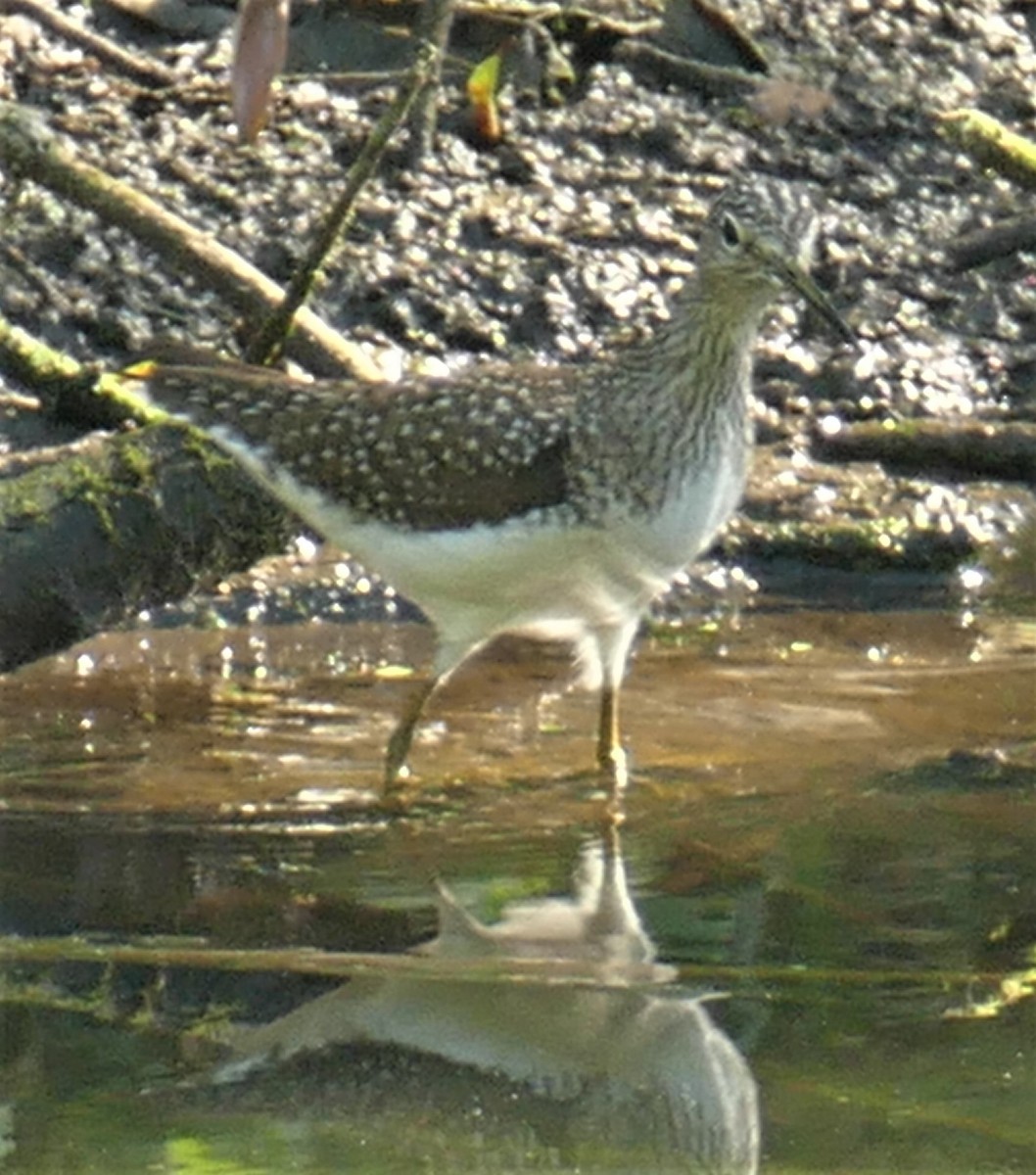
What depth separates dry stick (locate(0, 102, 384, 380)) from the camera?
26.8 feet

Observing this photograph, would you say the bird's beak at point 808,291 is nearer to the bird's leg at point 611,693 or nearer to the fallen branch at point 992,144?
the bird's leg at point 611,693

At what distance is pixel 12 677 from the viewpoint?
27.5 ft

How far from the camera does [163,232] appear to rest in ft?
27.7

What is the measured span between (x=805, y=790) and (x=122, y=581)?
6.09ft

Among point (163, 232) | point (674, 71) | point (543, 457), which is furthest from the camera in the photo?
point (674, 71)

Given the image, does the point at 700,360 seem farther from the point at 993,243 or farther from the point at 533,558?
the point at 993,243

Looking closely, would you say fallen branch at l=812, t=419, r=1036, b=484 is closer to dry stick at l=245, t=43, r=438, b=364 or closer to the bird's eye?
the bird's eye

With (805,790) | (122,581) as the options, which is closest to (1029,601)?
(805,790)

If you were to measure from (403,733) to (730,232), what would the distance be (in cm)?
161

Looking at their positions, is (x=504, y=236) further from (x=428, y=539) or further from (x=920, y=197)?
(x=428, y=539)

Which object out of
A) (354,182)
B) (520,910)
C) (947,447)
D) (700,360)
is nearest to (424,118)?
(947,447)

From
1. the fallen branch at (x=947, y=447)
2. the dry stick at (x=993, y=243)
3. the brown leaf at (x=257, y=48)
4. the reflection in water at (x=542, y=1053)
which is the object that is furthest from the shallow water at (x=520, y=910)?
the dry stick at (x=993, y=243)

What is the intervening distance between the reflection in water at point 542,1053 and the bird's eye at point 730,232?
2238 millimetres

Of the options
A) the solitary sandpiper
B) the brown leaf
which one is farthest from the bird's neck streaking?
the brown leaf
